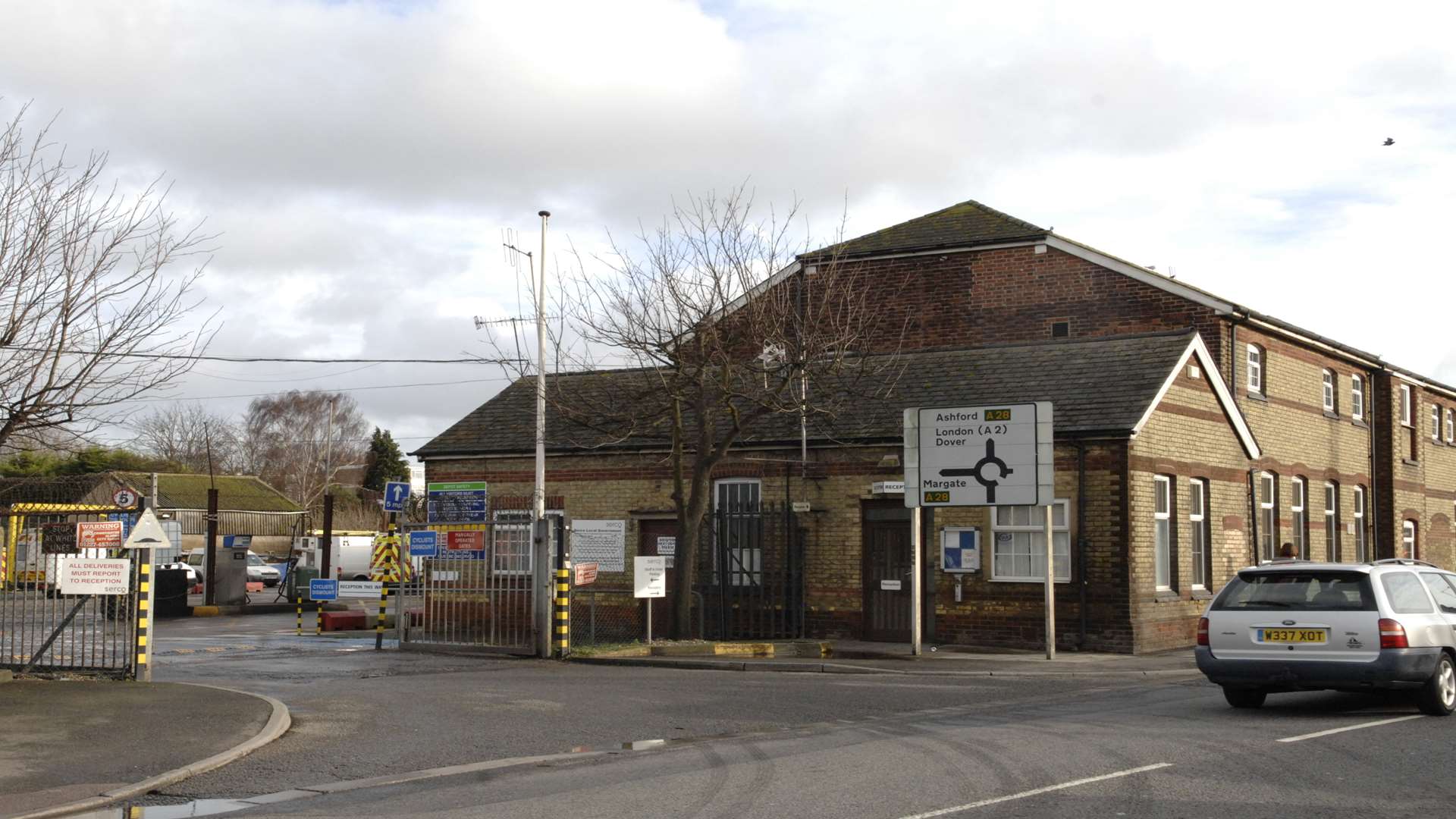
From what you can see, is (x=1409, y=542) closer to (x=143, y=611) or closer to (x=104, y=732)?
(x=143, y=611)

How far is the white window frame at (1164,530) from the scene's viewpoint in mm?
23062

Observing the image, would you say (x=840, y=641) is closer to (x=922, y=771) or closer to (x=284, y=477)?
(x=922, y=771)

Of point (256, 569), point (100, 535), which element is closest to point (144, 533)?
point (100, 535)

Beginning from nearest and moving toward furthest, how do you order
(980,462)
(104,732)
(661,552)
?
(104,732), (980,462), (661,552)

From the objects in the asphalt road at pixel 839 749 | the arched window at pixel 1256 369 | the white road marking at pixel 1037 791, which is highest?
the arched window at pixel 1256 369

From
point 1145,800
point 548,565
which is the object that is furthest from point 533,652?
point 1145,800

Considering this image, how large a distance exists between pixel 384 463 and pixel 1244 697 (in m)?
75.2

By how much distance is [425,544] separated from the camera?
21.2 m

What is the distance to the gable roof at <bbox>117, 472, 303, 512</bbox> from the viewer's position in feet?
217

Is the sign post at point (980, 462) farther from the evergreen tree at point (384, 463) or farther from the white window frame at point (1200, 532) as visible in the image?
the evergreen tree at point (384, 463)

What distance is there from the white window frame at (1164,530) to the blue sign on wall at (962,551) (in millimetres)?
3031

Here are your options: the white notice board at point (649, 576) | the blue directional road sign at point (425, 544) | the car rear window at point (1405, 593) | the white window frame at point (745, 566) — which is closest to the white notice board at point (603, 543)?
the white window frame at point (745, 566)

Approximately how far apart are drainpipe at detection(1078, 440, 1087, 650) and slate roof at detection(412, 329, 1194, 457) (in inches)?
18.8

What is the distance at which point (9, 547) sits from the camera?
16.6 m
